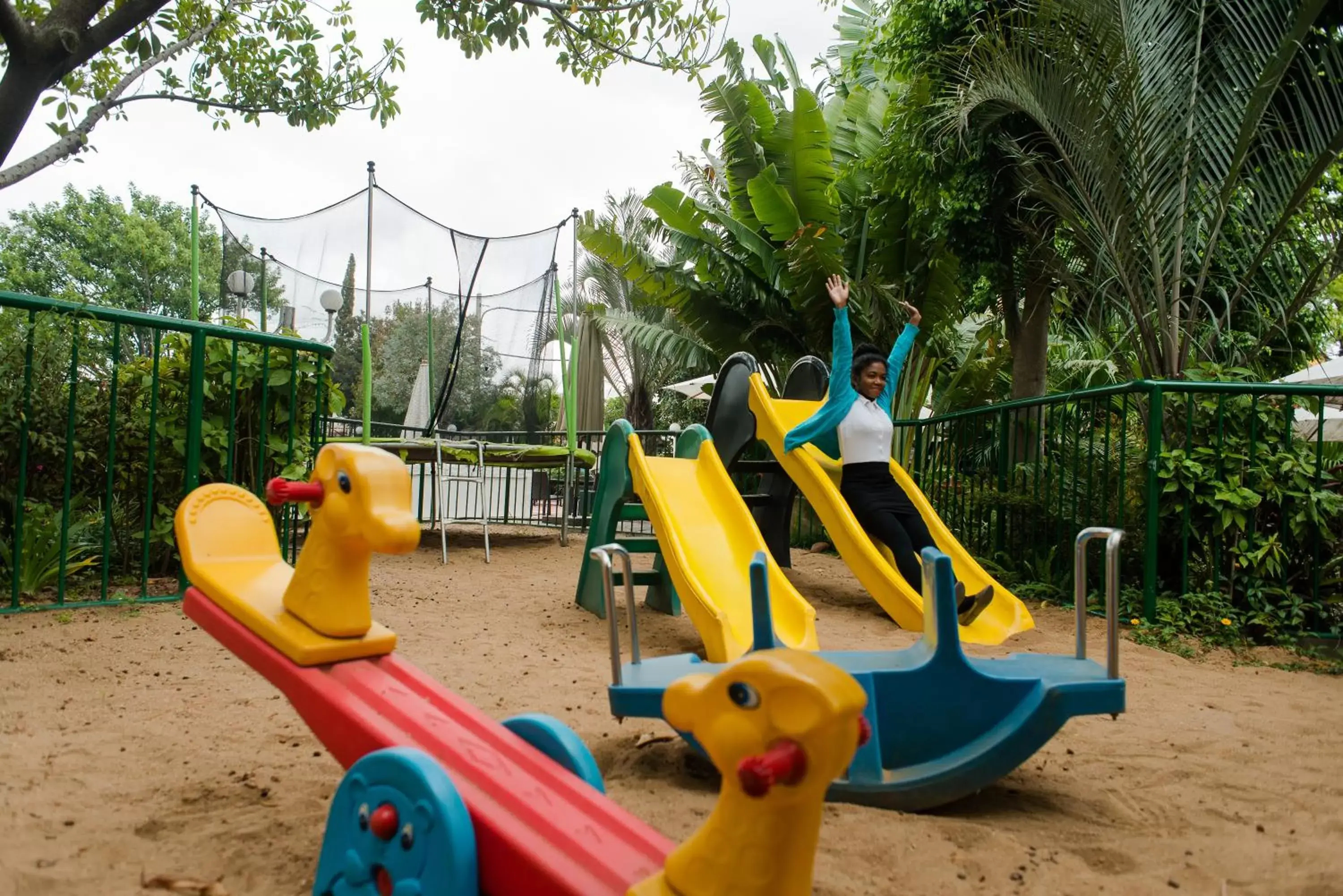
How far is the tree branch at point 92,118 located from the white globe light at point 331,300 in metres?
2.09

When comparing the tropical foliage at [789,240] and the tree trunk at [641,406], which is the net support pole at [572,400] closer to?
the tropical foliage at [789,240]

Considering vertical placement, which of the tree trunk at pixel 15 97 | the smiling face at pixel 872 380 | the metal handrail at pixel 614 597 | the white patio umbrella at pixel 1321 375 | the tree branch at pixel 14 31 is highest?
the tree branch at pixel 14 31

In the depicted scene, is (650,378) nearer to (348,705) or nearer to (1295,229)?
(1295,229)

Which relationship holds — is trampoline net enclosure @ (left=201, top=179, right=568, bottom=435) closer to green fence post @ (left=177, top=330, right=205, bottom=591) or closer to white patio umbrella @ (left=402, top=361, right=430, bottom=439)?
white patio umbrella @ (left=402, top=361, right=430, bottom=439)

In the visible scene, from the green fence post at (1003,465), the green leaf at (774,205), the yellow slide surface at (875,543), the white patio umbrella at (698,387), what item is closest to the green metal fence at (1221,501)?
the green fence post at (1003,465)

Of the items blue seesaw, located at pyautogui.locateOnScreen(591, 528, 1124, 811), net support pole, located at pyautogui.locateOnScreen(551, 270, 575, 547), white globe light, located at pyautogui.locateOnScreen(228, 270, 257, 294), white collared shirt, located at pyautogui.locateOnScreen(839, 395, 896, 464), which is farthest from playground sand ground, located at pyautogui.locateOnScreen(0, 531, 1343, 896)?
white globe light, located at pyautogui.locateOnScreen(228, 270, 257, 294)

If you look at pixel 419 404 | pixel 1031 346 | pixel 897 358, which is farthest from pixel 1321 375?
pixel 419 404

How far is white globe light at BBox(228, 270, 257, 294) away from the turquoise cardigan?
15.6 feet

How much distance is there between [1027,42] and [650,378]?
16.4 meters

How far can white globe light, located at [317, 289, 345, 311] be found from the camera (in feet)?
24.1

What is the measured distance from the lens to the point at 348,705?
1.68 meters

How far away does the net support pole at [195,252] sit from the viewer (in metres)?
5.61

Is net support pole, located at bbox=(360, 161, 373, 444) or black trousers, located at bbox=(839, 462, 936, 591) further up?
net support pole, located at bbox=(360, 161, 373, 444)

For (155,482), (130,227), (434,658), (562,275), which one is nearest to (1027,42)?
(562,275)
